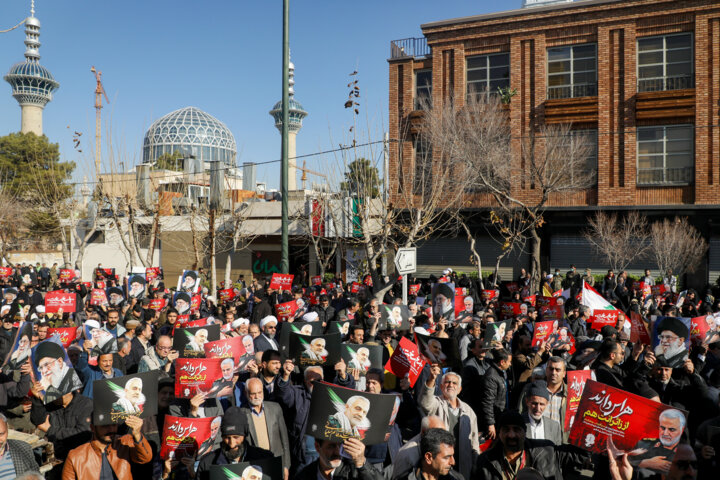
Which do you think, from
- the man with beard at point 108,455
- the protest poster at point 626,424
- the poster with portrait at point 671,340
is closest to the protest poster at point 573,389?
the protest poster at point 626,424

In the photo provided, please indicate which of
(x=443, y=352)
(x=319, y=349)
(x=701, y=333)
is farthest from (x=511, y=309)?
(x=319, y=349)

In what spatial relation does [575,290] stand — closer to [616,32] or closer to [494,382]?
[494,382]

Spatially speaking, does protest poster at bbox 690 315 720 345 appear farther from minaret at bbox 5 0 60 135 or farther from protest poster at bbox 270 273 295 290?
minaret at bbox 5 0 60 135

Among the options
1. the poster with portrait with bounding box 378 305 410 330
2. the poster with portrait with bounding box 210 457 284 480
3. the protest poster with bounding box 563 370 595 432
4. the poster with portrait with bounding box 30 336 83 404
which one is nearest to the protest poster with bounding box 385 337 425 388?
the protest poster with bounding box 563 370 595 432

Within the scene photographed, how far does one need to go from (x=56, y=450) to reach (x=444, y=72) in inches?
1047

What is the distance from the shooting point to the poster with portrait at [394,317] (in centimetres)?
1100

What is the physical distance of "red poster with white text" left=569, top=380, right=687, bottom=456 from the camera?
4539mm

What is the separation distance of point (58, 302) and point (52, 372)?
25.9 feet

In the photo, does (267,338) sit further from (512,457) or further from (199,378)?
(512,457)

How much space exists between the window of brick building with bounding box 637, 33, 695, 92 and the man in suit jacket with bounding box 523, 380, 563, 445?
24.2 metres

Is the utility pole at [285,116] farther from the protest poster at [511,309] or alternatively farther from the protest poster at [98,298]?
the protest poster at [511,309]

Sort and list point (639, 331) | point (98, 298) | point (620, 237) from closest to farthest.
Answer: point (639, 331) → point (98, 298) → point (620, 237)

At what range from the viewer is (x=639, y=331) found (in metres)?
9.69

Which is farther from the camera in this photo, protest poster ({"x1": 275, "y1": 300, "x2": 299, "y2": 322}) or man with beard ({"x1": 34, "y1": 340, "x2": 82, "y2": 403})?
protest poster ({"x1": 275, "y1": 300, "x2": 299, "y2": 322})
